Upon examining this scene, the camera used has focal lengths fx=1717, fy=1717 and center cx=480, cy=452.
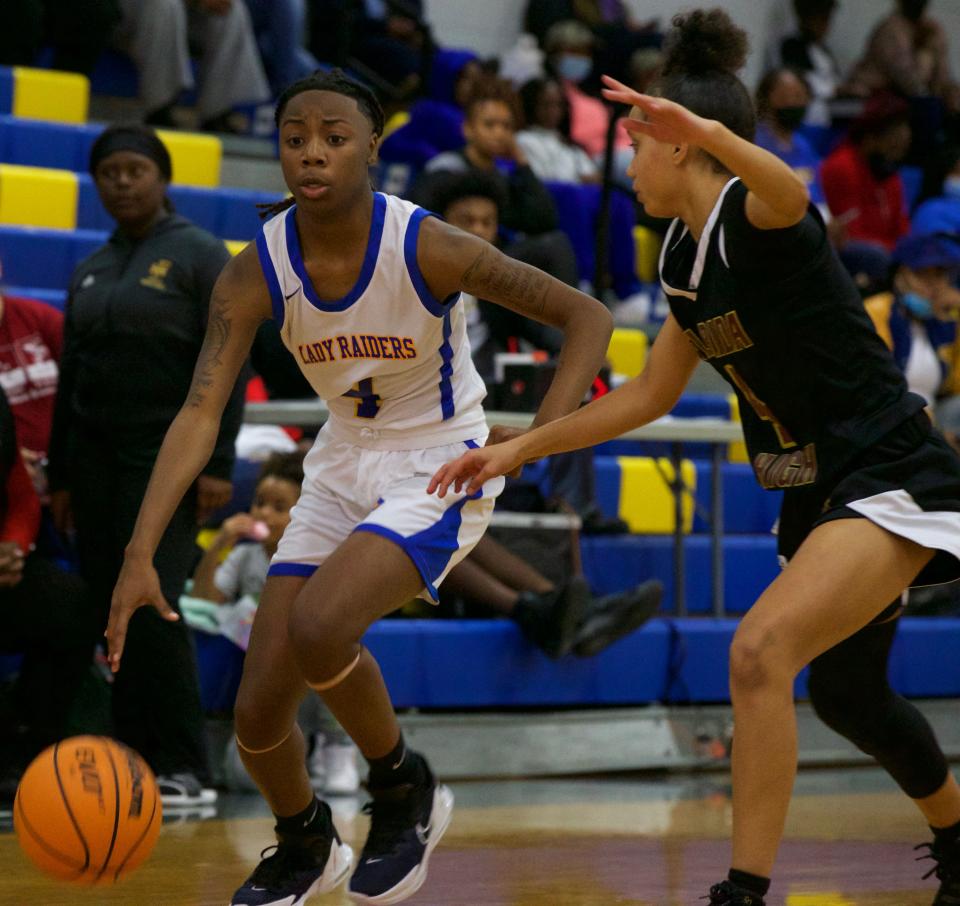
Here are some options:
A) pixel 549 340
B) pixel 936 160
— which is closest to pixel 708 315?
pixel 549 340

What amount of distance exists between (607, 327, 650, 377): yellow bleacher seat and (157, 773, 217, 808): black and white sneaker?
4.58m

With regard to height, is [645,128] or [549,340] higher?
[645,128]

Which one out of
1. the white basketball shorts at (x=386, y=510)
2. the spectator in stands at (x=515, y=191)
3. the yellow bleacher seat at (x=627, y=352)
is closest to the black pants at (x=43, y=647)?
the white basketball shorts at (x=386, y=510)

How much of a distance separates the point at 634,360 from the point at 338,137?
612 centimetres

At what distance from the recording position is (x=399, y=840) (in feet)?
13.7

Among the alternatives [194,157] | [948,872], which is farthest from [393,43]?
[948,872]

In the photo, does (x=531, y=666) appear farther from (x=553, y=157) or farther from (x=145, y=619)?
(x=553, y=157)

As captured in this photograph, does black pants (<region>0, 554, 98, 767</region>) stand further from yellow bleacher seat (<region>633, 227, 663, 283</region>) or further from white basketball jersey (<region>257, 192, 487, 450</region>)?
yellow bleacher seat (<region>633, 227, 663, 283</region>)

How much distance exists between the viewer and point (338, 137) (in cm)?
404

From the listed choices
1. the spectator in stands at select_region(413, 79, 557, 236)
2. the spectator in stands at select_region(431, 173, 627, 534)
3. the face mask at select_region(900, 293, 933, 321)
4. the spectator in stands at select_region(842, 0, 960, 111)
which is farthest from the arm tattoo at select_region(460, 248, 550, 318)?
the spectator in stands at select_region(842, 0, 960, 111)

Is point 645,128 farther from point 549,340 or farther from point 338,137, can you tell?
point 549,340

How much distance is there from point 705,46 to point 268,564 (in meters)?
3.40

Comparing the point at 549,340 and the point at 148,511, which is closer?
the point at 148,511

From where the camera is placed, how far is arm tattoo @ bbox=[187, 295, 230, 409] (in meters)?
4.06
